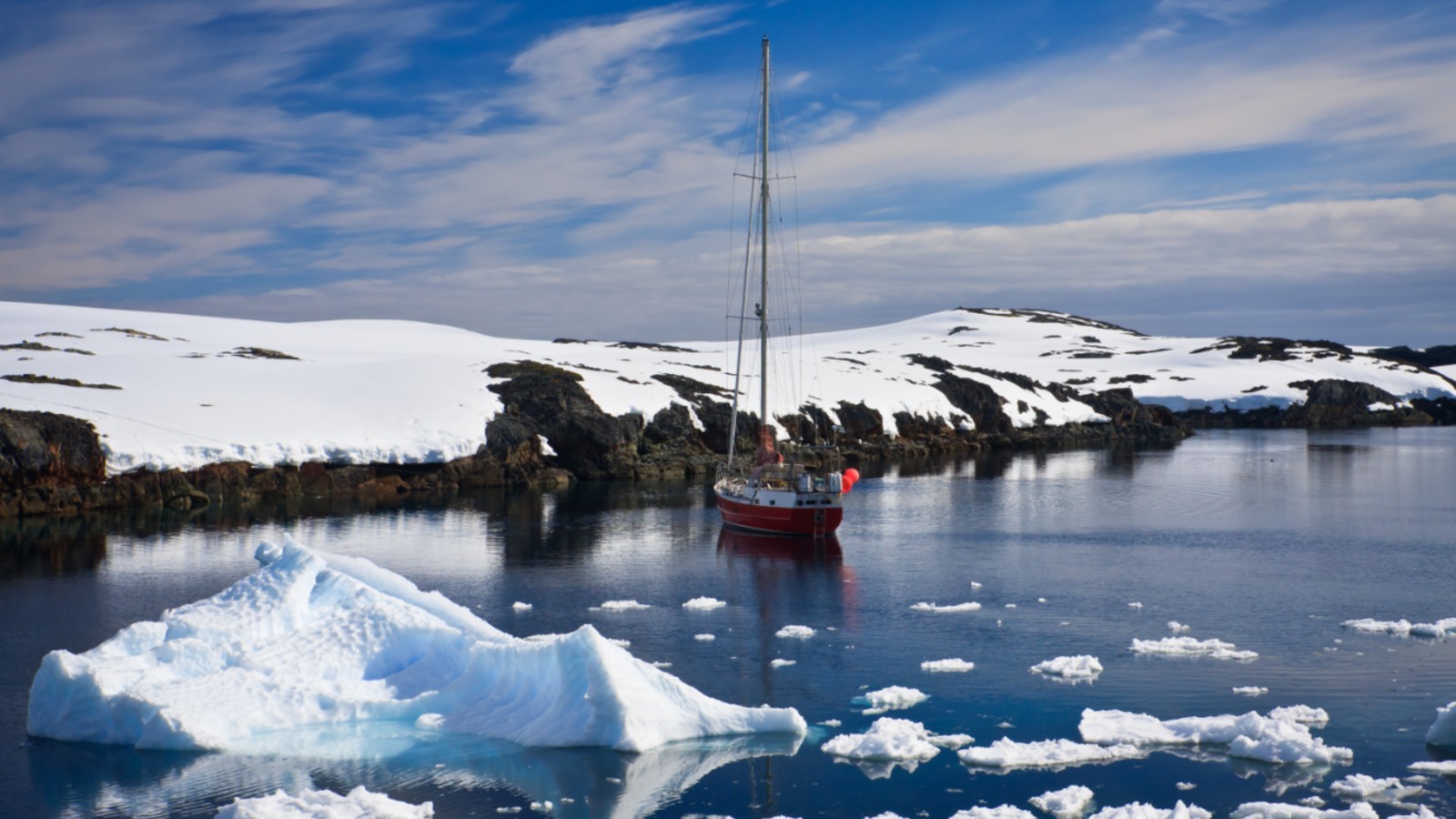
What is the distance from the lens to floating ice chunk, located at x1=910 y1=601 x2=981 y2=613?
25719 mm

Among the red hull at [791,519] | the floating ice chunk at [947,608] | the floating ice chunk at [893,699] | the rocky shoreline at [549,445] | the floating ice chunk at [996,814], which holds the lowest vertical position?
the floating ice chunk at [996,814]

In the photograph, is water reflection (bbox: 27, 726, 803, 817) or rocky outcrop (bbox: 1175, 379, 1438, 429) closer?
water reflection (bbox: 27, 726, 803, 817)

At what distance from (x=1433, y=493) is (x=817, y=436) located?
31.9m

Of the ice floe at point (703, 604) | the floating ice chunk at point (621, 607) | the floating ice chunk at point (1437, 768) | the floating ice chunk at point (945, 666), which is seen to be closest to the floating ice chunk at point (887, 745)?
the floating ice chunk at point (945, 666)

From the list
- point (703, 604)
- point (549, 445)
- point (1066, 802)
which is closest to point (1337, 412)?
point (549, 445)

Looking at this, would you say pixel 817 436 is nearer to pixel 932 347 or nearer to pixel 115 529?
pixel 115 529

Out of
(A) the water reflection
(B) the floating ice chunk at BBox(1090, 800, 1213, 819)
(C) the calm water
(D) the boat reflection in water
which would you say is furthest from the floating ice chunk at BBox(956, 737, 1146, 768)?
(D) the boat reflection in water

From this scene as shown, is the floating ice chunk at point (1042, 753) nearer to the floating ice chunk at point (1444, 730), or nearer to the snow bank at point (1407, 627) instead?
the floating ice chunk at point (1444, 730)

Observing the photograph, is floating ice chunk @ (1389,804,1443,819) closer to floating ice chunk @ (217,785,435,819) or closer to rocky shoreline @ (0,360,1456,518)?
floating ice chunk @ (217,785,435,819)

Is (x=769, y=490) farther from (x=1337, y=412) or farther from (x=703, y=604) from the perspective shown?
(x=1337, y=412)

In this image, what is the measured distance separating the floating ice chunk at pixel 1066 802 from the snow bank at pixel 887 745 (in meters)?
2.02

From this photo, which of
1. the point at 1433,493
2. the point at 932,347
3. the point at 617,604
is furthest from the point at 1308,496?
the point at 932,347

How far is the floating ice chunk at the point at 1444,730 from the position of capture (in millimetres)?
15414

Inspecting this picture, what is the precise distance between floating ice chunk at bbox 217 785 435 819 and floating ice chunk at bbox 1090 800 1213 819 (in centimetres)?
789
